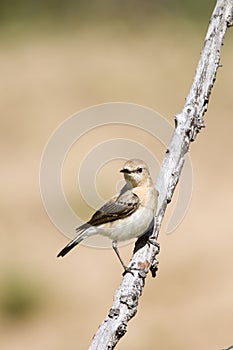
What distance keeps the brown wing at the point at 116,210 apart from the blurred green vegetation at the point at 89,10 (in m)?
9.88

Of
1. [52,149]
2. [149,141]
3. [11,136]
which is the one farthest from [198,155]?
[11,136]

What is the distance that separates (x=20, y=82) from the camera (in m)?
12.1

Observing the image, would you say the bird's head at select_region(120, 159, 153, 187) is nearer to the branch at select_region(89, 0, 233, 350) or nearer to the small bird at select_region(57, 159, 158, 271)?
the small bird at select_region(57, 159, 158, 271)

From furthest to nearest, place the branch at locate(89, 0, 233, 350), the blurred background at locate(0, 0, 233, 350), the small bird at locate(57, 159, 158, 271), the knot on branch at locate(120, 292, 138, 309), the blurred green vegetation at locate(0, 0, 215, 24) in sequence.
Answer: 1. the blurred green vegetation at locate(0, 0, 215, 24)
2. the blurred background at locate(0, 0, 233, 350)
3. the small bird at locate(57, 159, 158, 271)
4. the branch at locate(89, 0, 233, 350)
5. the knot on branch at locate(120, 292, 138, 309)

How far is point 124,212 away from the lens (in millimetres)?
3969

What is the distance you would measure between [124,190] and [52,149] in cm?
521

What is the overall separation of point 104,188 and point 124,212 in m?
4.60

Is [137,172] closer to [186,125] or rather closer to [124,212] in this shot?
[124,212]

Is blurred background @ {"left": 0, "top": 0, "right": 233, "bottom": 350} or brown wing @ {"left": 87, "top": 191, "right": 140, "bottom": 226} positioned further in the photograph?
blurred background @ {"left": 0, "top": 0, "right": 233, "bottom": 350}

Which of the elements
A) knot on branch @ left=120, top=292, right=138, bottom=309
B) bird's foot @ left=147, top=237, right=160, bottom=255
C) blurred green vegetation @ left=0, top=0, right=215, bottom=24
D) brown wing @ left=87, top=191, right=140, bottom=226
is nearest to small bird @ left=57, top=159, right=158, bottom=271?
brown wing @ left=87, top=191, right=140, bottom=226

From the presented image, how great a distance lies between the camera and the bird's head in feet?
12.9

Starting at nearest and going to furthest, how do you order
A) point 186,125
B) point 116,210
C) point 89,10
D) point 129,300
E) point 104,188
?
point 129,300
point 186,125
point 116,210
point 104,188
point 89,10

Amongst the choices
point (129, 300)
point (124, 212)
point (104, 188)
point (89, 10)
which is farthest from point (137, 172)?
point (89, 10)

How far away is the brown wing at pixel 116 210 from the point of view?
393 cm
